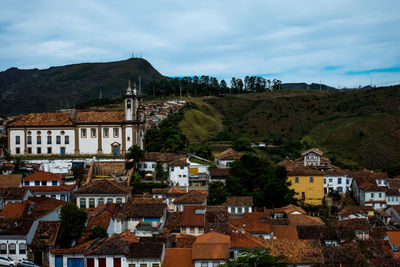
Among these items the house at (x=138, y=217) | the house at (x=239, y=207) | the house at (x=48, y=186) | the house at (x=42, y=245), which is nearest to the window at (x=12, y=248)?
the house at (x=42, y=245)

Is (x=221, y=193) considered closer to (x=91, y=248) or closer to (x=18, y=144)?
(x=91, y=248)

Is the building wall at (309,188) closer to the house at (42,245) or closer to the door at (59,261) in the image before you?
the house at (42,245)

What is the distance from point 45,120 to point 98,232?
26.0m

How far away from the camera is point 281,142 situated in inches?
3184

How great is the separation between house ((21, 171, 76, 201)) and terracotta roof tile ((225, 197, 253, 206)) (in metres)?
14.9

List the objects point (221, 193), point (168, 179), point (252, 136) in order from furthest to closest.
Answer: point (252, 136), point (168, 179), point (221, 193)

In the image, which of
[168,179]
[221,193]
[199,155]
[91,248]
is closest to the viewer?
[91,248]

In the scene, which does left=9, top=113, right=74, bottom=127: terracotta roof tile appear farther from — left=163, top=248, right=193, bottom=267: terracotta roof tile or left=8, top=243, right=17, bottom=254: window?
left=163, top=248, right=193, bottom=267: terracotta roof tile

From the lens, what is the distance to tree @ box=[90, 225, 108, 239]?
29.6 m

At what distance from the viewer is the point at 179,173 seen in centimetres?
4725

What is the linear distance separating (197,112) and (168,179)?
50.1 m

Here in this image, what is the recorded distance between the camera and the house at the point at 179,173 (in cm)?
4722

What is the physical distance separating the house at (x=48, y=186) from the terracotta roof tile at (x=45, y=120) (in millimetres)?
9310

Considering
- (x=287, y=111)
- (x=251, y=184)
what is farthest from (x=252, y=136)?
(x=251, y=184)
